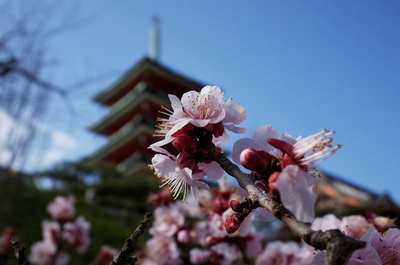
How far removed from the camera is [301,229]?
1.79ft

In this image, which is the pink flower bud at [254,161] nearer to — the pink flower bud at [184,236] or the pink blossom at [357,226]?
the pink blossom at [357,226]

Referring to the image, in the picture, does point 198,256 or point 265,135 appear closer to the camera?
point 265,135

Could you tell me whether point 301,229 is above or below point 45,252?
above

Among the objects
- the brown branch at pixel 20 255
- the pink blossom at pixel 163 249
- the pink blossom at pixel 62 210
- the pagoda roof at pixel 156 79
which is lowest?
the pink blossom at pixel 62 210

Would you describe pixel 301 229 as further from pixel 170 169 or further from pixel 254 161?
pixel 170 169

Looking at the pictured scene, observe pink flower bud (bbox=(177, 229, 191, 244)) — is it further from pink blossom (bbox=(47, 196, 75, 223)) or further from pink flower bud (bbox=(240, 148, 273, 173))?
pink blossom (bbox=(47, 196, 75, 223))

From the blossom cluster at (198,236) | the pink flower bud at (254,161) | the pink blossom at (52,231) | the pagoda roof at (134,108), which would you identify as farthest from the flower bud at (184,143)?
the pagoda roof at (134,108)

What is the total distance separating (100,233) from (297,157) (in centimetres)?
929

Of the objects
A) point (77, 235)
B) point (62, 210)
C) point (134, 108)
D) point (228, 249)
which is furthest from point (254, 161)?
point (134, 108)

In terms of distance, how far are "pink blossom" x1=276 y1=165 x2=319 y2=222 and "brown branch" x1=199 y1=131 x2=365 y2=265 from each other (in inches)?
0.9

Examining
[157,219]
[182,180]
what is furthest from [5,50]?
[182,180]

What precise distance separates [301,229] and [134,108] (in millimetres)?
16286

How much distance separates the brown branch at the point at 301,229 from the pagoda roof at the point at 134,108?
14246 millimetres

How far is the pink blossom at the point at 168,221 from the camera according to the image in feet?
5.90
